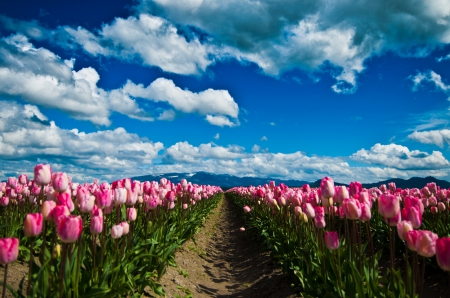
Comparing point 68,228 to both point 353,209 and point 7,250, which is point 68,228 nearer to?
point 7,250

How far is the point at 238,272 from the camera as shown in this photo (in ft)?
30.8

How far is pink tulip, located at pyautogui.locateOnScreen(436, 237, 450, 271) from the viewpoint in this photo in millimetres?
2674

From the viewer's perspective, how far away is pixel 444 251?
2.69 m

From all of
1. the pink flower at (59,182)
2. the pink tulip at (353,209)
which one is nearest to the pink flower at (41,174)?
the pink flower at (59,182)

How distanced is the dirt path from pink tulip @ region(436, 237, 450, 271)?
3.71m

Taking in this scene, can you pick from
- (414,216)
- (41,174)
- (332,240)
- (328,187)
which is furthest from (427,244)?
(41,174)

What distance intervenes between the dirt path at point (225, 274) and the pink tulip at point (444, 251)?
371cm

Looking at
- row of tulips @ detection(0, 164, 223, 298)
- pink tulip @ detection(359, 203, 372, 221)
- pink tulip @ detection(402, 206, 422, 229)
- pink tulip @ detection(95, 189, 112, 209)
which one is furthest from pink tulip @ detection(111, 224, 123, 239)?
pink tulip @ detection(402, 206, 422, 229)

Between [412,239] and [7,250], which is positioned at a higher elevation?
[412,239]

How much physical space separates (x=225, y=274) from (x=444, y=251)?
7391 millimetres

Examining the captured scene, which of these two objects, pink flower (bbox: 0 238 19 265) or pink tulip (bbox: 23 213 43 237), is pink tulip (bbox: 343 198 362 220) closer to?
pink tulip (bbox: 23 213 43 237)

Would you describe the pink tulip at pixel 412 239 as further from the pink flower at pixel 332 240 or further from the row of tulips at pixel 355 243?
the pink flower at pixel 332 240

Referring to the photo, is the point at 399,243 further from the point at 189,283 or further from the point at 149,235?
the point at 149,235

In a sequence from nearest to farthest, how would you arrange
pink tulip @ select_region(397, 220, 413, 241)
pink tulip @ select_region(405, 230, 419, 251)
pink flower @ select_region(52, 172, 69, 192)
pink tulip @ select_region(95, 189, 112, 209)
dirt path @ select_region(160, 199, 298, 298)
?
1. pink tulip @ select_region(405, 230, 419, 251)
2. pink tulip @ select_region(397, 220, 413, 241)
3. pink flower @ select_region(52, 172, 69, 192)
4. pink tulip @ select_region(95, 189, 112, 209)
5. dirt path @ select_region(160, 199, 298, 298)
